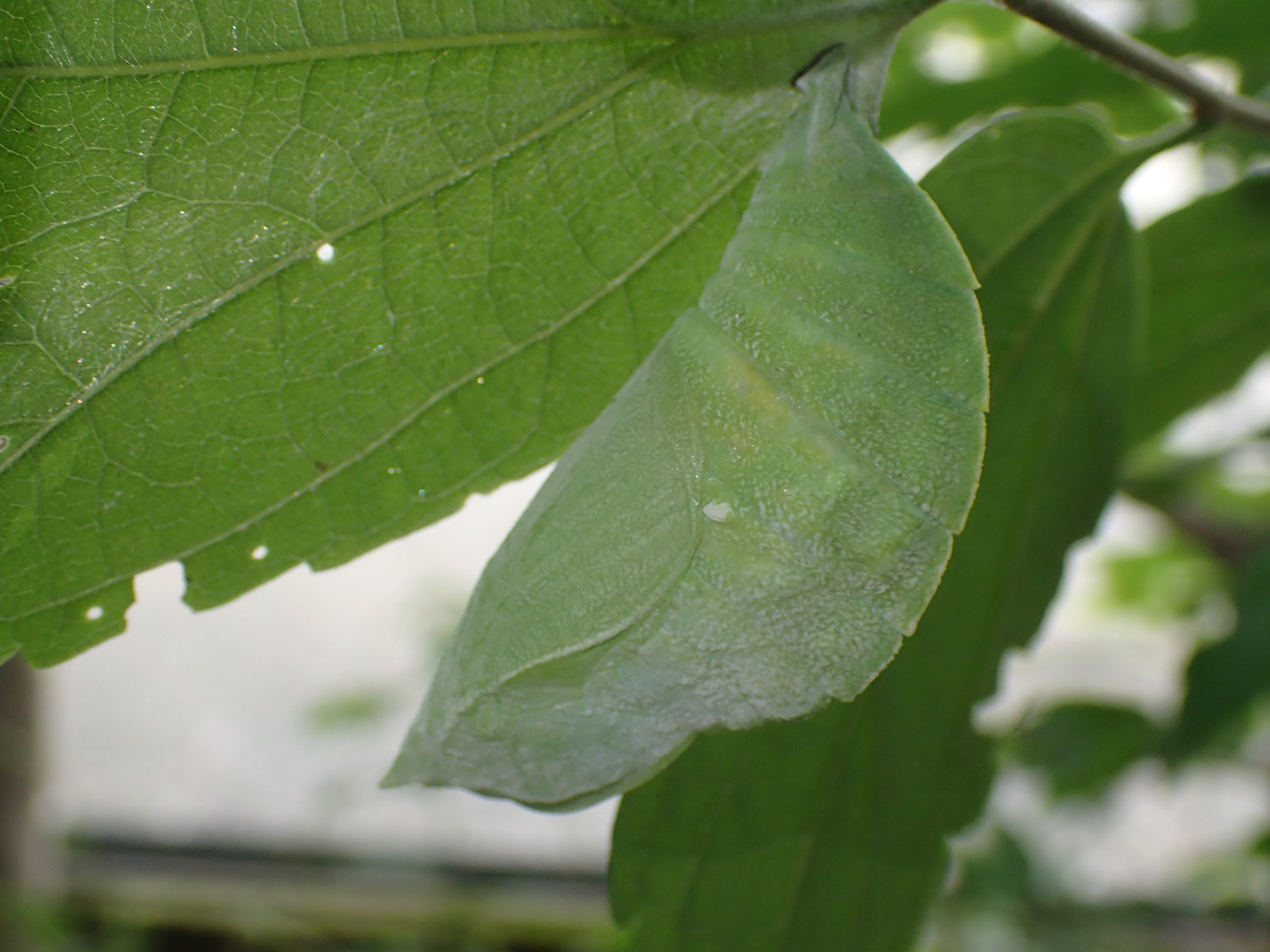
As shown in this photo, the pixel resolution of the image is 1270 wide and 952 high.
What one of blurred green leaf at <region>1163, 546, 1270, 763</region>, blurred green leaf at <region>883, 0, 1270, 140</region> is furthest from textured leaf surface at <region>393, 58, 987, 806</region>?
blurred green leaf at <region>1163, 546, 1270, 763</region>

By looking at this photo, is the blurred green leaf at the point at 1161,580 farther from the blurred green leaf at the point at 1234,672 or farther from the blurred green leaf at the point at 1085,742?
the blurred green leaf at the point at 1234,672

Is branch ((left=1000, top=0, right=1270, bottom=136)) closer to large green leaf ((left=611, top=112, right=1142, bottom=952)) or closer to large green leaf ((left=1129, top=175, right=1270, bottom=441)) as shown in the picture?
large green leaf ((left=611, top=112, right=1142, bottom=952))

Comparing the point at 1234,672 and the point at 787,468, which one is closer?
the point at 787,468

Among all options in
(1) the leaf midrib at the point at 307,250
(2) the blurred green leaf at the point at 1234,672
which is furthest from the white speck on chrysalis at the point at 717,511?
(2) the blurred green leaf at the point at 1234,672

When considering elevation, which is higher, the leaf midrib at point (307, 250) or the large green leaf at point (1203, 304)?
the large green leaf at point (1203, 304)

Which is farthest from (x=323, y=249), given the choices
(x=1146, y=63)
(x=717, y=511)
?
(x=1146, y=63)

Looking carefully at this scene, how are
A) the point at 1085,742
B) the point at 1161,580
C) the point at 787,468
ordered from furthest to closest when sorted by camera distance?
the point at 1161,580, the point at 1085,742, the point at 787,468

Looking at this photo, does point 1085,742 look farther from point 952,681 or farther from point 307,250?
point 307,250
